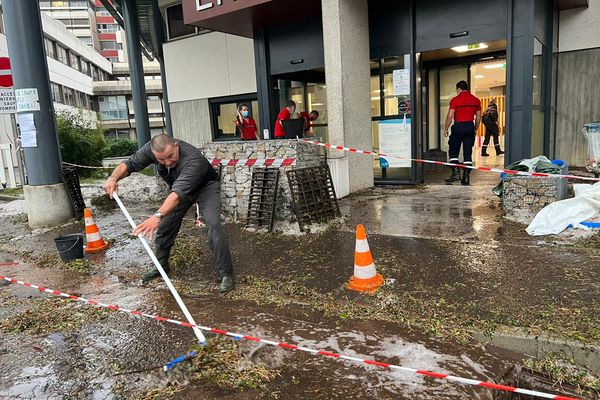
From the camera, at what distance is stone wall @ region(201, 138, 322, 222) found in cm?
672

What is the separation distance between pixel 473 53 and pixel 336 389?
10355 millimetres

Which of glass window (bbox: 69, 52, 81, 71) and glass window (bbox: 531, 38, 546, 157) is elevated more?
glass window (bbox: 69, 52, 81, 71)

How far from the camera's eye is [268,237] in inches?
249

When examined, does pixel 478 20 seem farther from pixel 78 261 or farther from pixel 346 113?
pixel 78 261

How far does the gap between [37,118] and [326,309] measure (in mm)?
7225

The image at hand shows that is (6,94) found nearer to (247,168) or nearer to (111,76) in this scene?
(247,168)

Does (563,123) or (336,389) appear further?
(563,123)

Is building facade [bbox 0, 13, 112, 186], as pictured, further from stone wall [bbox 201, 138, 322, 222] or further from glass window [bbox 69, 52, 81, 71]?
stone wall [bbox 201, 138, 322, 222]

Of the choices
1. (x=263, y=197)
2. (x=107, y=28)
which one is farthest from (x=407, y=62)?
(x=107, y=28)

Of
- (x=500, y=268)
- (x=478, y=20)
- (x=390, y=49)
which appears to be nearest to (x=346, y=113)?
(x=390, y=49)

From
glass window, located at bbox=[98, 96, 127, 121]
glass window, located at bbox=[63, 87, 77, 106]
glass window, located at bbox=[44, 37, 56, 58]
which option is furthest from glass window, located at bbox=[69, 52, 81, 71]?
glass window, located at bbox=[98, 96, 127, 121]

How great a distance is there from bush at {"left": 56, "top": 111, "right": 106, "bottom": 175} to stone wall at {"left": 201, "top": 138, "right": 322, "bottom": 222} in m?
10.2

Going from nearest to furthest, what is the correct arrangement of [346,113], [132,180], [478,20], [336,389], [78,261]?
1. [336,389]
2. [78,261]
3. [478,20]
4. [346,113]
5. [132,180]

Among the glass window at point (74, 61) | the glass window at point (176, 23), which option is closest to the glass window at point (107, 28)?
the glass window at point (74, 61)
